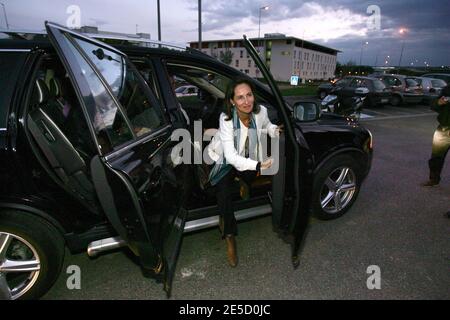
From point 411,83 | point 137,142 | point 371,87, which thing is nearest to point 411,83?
point 411,83

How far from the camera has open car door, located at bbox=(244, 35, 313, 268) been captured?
2.20 metres

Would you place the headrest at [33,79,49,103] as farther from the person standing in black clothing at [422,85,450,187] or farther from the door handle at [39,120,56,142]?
the person standing in black clothing at [422,85,450,187]

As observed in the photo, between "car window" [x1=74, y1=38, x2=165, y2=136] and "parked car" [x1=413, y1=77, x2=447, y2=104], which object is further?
"parked car" [x1=413, y1=77, x2=447, y2=104]

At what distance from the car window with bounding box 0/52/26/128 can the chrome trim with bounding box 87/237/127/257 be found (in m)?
0.98

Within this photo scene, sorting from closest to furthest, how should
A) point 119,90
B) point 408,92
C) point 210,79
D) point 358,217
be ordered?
point 119,90, point 210,79, point 358,217, point 408,92

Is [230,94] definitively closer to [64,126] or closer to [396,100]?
[64,126]

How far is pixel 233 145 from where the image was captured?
246 centimetres

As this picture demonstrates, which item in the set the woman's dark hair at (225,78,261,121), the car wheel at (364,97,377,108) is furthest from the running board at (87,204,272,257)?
the car wheel at (364,97,377,108)

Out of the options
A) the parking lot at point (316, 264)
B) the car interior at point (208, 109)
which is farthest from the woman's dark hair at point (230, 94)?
the parking lot at point (316, 264)

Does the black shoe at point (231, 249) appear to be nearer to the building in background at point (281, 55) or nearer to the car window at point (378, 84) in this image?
the car window at point (378, 84)

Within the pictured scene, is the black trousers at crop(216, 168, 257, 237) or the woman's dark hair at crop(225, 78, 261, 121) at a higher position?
the woman's dark hair at crop(225, 78, 261, 121)
